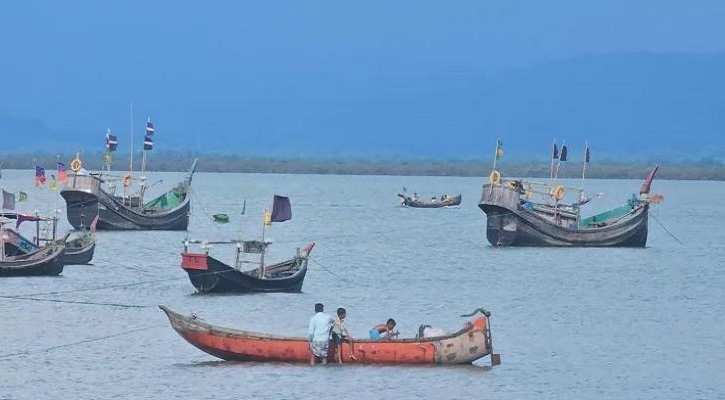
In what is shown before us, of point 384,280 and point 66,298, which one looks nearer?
point 66,298

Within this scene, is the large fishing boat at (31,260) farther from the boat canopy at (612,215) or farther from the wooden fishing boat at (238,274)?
the boat canopy at (612,215)

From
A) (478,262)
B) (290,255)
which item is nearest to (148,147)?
(290,255)

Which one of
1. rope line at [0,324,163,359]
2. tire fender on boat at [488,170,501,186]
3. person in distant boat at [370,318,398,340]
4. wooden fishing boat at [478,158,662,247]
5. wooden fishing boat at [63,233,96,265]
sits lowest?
rope line at [0,324,163,359]

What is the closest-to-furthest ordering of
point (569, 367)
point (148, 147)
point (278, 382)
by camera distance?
1. point (278, 382)
2. point (569, 367)
3. point (148, 147)

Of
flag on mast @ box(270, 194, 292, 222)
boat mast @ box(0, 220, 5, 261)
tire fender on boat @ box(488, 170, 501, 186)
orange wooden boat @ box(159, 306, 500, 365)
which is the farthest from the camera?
tire fender on boat @ box(488, 170, 501, 186)

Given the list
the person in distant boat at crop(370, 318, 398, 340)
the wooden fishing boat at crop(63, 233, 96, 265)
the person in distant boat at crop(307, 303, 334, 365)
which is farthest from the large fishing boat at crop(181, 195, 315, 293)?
the person in distant boat at crop(307, 303, 334, 365)

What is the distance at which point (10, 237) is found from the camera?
5419cm

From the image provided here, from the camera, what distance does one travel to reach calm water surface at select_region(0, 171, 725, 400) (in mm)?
36625

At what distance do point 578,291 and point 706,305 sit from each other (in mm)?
5727

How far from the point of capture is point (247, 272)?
165 feet

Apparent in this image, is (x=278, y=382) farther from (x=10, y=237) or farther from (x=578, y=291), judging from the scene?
(x=578, y=291)

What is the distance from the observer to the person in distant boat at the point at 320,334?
36.3m

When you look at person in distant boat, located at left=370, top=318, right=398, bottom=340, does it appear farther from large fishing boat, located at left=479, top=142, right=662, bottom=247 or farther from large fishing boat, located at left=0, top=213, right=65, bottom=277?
large fishing boat, located at left=479, top=142, right=662, bottom=247

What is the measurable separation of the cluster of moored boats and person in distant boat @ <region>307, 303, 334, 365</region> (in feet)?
1.17
